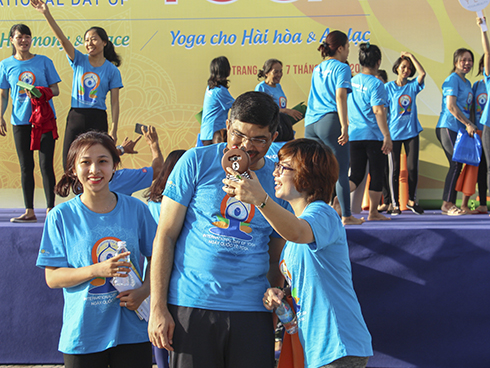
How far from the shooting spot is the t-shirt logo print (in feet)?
5.09

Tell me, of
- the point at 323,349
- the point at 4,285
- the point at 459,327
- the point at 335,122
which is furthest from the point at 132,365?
the point at 335,122

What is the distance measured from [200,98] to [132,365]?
4586 mm

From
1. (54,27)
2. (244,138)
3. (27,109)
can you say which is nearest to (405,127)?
(54,27)

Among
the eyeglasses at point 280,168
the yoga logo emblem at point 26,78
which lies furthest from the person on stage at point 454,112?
the yoga logo emblem at point 26,78

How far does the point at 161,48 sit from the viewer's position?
5980 mm

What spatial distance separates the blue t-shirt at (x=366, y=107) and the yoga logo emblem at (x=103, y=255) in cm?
272

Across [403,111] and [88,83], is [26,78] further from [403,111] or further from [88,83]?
[403,111]

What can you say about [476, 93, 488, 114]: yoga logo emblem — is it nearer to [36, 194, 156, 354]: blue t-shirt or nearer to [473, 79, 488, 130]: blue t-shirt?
[473, 79, 488, 130]: blue t-shirt

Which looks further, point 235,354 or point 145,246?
point 145,246

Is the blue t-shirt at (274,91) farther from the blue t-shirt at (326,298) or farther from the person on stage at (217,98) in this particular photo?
the blue t-shirt at (326,298)

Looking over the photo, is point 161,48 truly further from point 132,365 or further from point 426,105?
point 132,365

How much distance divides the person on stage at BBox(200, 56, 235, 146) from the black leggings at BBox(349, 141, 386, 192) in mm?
1435

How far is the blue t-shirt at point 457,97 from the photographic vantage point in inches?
186

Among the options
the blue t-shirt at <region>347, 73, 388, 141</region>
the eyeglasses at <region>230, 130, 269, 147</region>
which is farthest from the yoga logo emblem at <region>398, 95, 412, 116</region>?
the eyeglasses at <region>230, 130, 269, 147</region>
